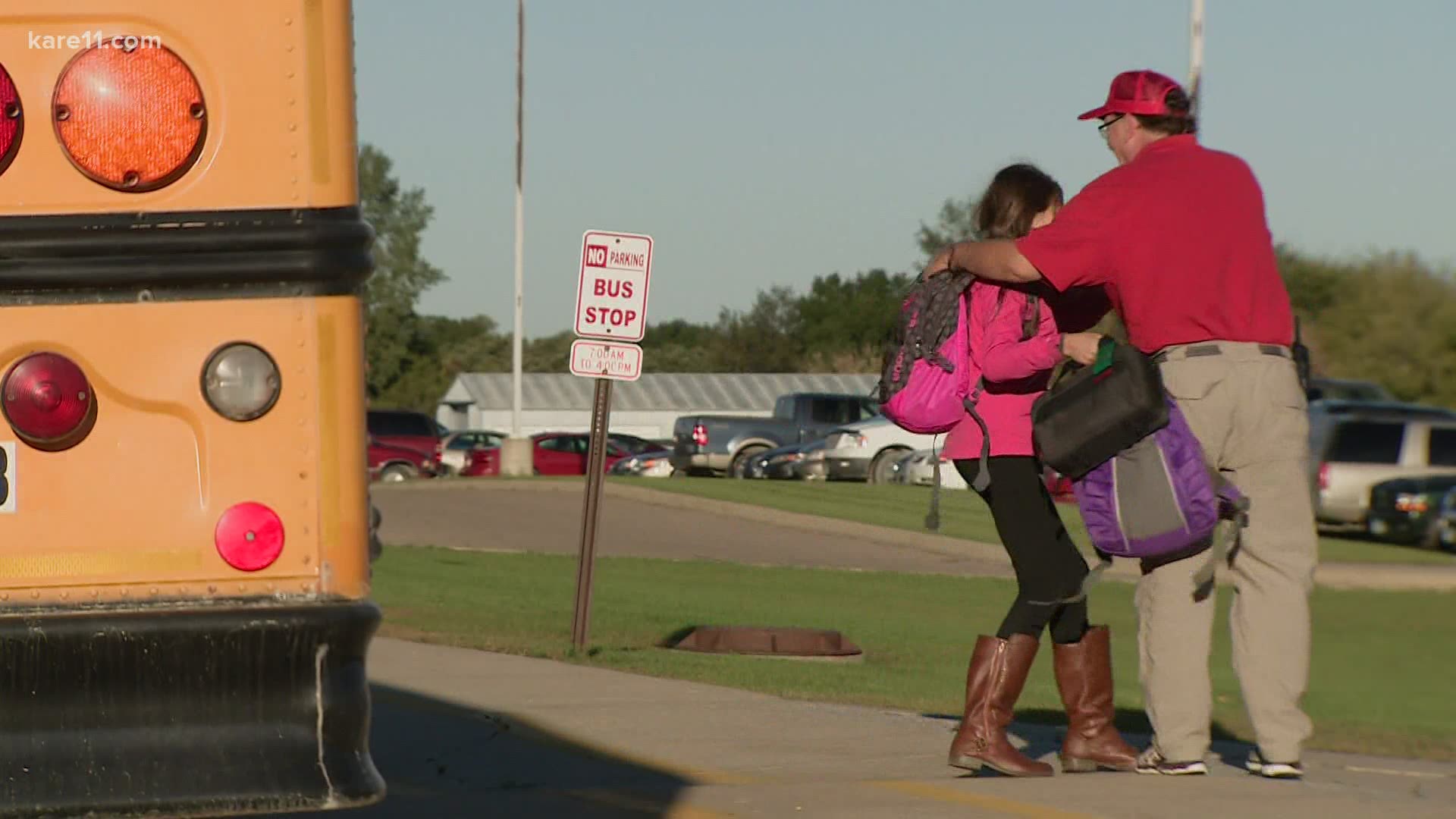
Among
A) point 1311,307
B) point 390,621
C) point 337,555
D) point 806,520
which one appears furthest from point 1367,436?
point 1311,307

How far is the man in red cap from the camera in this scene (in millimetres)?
5859

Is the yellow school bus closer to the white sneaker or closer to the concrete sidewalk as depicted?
the concrete sidewalk

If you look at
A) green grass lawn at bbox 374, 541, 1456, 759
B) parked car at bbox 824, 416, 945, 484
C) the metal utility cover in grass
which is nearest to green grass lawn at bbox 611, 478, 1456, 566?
green grass lawn at bbox 374, 541, 1456, 759

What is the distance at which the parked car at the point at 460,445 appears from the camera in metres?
46.2

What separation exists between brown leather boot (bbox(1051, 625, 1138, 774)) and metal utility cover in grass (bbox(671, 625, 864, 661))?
4.46m

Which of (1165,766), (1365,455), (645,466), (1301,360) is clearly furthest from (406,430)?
(1165,766)

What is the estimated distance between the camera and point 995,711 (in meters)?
6.45

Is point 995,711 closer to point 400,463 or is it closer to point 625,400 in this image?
point 400,463

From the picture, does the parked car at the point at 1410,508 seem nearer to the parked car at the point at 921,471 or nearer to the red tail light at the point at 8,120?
the parked car at the point at 921,471

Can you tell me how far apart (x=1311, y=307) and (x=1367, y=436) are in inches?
1390

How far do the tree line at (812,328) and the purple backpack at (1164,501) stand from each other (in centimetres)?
116

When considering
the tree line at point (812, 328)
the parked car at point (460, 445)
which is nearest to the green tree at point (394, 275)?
the tree line at point (812, 328)

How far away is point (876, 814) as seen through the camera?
18.9 feet

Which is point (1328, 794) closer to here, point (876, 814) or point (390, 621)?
point (876, 814)
